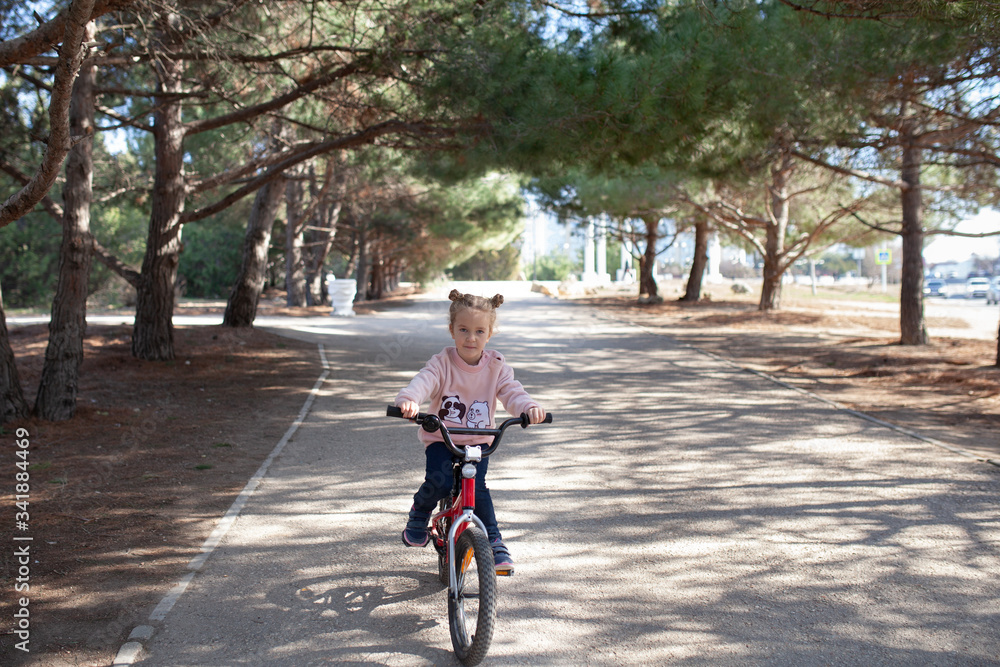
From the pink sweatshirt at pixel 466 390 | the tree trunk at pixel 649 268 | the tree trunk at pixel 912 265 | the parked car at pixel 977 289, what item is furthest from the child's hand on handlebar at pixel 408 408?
the parked car at pixel 977 289

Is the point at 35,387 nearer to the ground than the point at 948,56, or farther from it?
nearer to the ground

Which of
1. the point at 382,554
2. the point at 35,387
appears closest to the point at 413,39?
the point at 35,387

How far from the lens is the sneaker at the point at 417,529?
3.85 meters

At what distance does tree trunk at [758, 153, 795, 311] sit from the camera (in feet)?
69.8

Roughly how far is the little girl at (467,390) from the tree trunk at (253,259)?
42.2 ft

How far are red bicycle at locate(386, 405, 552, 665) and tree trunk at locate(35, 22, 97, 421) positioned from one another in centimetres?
562

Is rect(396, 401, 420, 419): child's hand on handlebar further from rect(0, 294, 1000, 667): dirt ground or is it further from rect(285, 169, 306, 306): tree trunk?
rect(285, 169, 306, 306): tree trunk

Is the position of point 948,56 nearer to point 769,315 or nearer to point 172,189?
point 172,189

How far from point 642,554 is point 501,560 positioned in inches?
52.2

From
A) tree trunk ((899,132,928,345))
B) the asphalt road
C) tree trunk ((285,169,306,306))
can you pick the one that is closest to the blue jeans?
the asphalt road

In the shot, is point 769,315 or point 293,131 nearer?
point 293,131

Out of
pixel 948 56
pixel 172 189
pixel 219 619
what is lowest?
pixel 219 619

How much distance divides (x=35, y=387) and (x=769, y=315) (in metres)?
18.1

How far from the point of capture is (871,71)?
361 inches
